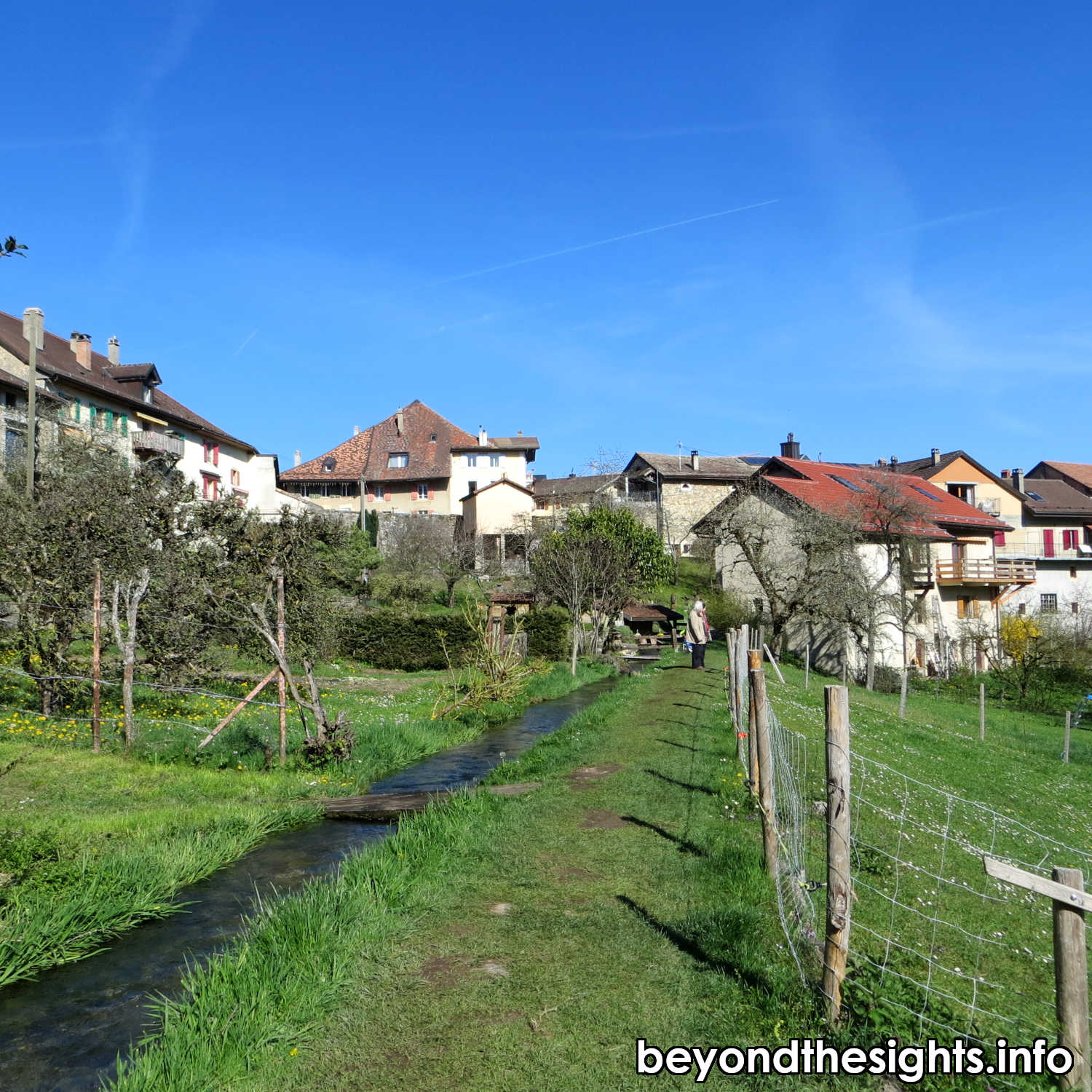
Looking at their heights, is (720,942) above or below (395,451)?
below

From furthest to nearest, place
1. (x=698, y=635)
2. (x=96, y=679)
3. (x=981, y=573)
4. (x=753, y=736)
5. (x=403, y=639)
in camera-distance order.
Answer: (x=981, y=573), (x=403, y=639), (x=698, y=635), (x=96, y=679), (x=753, y=736)

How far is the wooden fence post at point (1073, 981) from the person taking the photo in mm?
3945

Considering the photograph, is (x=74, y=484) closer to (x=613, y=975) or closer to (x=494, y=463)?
(x=613, y=975)

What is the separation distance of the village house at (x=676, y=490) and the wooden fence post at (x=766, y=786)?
187ft

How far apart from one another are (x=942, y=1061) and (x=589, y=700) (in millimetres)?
20466

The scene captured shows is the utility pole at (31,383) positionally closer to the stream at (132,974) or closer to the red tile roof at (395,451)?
the stream at (132,974)

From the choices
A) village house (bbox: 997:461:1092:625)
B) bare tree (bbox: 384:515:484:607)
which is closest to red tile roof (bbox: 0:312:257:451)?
bare tree (bbox: 384:515:484:607)

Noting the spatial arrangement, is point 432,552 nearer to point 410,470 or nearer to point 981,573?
point 410,470

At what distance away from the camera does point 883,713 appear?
21.6 meters

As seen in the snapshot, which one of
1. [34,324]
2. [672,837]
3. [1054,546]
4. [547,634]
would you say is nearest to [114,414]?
[34,324]

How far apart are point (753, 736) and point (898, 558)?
96.5 feet

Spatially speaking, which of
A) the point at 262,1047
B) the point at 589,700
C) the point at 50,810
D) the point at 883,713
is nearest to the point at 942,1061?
the point at 262,1047

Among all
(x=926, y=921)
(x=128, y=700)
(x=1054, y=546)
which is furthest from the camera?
(x=1054, y=546)

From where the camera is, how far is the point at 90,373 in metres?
47.0
